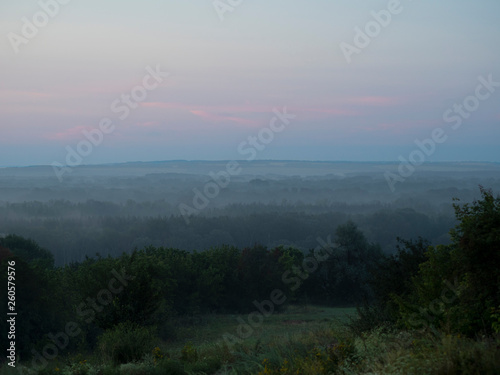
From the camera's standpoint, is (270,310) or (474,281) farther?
(270,310)

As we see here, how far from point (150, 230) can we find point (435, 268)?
11721 centimetres

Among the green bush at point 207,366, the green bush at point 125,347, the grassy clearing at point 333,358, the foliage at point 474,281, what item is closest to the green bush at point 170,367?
the grassy clearing at point 333,358

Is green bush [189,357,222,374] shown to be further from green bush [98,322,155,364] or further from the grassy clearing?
green bush [98,322,155,364]

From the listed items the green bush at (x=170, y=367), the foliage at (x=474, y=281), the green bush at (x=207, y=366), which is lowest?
the green bush at (x=207, y=366)

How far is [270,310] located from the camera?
135ft

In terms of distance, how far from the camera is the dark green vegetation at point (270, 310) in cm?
962

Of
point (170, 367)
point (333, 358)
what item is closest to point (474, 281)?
point (333, 358)

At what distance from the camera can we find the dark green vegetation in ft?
31.6

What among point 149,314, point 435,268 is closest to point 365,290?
point 149,314

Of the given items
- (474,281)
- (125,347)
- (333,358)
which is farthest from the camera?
(125,347)

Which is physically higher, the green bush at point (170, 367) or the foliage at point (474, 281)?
the foliage at point (474, 281)

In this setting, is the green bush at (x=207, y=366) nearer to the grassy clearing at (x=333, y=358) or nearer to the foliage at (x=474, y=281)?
the grassy clearing at (x=333, y=358)

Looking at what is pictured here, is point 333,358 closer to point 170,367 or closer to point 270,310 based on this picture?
point 170,367

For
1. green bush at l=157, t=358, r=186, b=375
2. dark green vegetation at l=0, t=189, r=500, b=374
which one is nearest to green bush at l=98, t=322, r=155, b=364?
dark green vegetation at l=0, t=189, r=500, b=374
